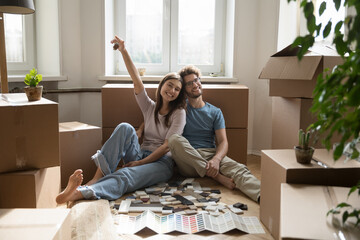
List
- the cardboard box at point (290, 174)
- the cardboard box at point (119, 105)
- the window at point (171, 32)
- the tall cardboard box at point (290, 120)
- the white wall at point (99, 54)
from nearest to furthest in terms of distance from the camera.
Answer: the cardboard box at point (290, 174)
the tall cardboard box at point (290, 120)
the cardboard box at point (119, 105)
the white wall at point (99, 54)
the window at point (171, 32)

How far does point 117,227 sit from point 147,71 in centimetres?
225

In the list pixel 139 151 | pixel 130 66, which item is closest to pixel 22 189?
pixel 139 151

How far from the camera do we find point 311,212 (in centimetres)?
Answer: 130

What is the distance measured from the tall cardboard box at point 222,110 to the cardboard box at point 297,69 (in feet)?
2.23

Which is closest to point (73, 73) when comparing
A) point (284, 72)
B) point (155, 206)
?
point (155, 206)

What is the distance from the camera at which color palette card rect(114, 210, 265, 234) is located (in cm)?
199

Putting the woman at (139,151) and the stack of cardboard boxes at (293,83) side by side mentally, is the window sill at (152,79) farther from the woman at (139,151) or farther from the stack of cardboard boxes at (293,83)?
the stack of cardboard boxes at (293,83)

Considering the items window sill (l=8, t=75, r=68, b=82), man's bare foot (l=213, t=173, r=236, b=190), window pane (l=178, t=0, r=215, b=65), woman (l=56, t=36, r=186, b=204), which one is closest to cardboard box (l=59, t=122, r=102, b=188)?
woman (l=56, t=36, r=186, b=204)

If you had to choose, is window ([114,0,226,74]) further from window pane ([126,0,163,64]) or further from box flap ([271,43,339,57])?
box flap ([271,43,339,57])

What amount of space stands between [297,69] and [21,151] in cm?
156

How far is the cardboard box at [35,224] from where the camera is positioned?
1363mm

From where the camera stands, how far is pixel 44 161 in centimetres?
205

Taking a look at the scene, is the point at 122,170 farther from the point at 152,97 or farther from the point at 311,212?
the point at 311,212

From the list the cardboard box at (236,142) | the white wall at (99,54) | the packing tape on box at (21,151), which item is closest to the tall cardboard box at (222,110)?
the cardboard box at (236,142)
